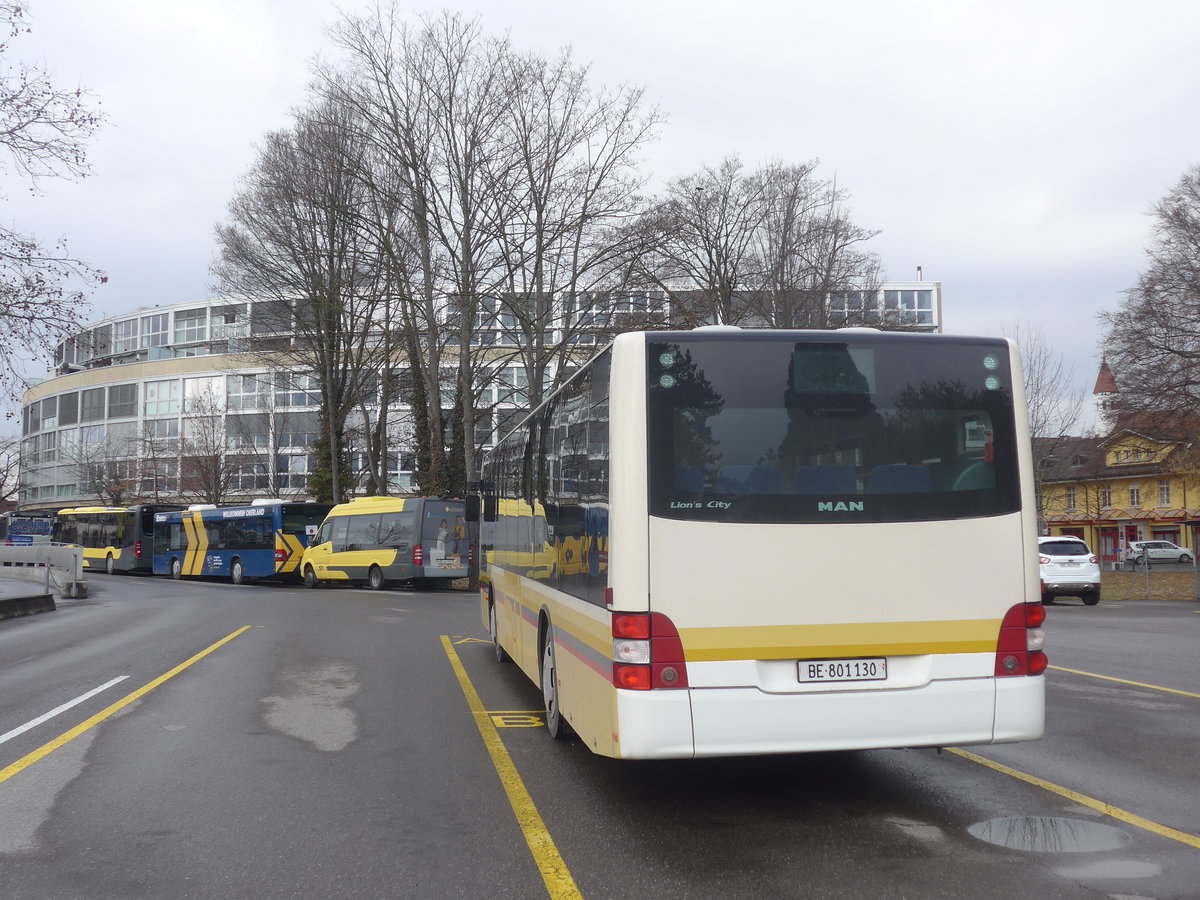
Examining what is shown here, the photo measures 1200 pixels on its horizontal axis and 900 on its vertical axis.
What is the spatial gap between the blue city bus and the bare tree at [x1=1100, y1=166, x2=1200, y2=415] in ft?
88.7

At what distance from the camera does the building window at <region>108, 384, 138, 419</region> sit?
278 ft

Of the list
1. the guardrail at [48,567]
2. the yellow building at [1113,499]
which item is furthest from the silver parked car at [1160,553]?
the guardrail at [48,567]

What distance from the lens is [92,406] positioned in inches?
3462

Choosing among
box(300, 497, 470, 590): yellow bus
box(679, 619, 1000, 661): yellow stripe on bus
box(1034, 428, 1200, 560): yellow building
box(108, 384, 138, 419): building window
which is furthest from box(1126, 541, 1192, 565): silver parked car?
box(108, 384, 138, 419): building window

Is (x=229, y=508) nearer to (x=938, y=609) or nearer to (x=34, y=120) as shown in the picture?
(x=34, y=120)

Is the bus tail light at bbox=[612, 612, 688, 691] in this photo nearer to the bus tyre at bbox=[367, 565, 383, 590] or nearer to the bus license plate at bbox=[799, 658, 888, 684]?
the bus license plate at bbox=[799, 658, 888, 684]

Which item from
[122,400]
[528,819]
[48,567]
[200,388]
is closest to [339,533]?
[48,567]

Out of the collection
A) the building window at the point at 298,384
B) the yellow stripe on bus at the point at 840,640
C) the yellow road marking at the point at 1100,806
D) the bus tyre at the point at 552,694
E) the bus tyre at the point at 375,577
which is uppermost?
the building window at the point at 298,384

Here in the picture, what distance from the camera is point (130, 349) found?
91.5 meters

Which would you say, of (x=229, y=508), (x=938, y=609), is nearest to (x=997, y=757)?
(x=938, y=609)

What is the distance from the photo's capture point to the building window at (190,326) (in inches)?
→ 3401

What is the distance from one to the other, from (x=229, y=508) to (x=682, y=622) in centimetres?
3783

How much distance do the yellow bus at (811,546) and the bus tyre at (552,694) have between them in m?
1.70

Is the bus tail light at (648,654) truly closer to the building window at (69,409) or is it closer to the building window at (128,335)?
the building window at (69,409)
